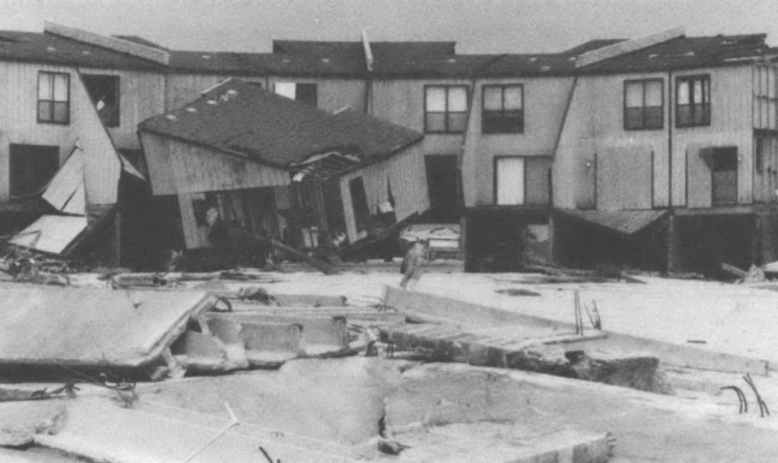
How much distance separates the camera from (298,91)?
46562mm

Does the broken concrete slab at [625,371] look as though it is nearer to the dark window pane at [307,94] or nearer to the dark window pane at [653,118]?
the dark window pane at [653,118]

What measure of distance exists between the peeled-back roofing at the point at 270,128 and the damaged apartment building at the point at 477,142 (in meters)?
0.14

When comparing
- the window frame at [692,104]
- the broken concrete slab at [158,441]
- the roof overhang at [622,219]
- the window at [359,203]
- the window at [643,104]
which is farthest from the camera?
the window at [643,104]

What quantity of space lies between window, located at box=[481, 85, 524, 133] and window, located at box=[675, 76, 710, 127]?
680cm

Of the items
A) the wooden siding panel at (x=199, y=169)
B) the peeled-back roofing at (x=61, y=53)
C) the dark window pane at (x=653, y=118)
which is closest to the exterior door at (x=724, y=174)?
the dark window pane at (x=653, y=118)

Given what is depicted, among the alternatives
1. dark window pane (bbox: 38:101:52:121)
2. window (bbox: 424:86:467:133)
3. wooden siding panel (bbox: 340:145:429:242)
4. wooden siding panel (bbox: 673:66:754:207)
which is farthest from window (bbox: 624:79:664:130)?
dark window pane (bbox: 38:101:52:121)

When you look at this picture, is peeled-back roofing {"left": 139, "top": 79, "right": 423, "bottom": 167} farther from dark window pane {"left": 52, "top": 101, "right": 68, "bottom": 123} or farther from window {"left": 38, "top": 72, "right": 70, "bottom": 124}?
window {"left": 38, "top": 72, "right": 70, "bottom": 124}

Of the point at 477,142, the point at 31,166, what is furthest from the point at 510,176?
the point at 31,166

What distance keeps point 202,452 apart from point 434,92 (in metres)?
40.1

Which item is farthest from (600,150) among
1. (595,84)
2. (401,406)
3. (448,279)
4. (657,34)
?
(401,406)

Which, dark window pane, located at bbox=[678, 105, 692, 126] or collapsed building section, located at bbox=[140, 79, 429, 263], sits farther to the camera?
dark window pane, located at bbox=[678, 105, 692, 126]

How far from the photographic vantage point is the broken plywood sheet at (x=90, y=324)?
1098 centimetres

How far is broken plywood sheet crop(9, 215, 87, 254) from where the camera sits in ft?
125

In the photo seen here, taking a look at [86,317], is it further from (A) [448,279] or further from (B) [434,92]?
(B) [434,92]
